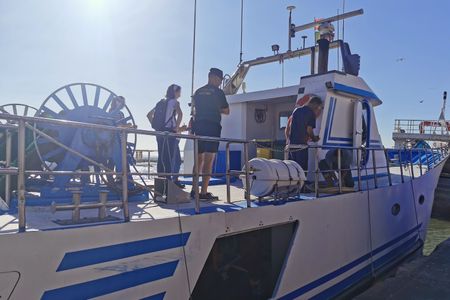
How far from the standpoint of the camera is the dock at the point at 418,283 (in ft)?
17.1

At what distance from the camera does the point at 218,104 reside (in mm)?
4363

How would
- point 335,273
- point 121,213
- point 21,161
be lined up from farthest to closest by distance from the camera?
point 335,273
point 121,213
point 21,161

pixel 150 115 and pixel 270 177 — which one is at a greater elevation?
pixel 150 115

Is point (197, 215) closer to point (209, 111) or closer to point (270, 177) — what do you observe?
point (270, 177)

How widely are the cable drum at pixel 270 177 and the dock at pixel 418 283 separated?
220 cm

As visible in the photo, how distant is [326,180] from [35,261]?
431 centimetres

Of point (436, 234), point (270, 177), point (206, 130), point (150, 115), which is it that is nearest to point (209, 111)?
point (206, 130)

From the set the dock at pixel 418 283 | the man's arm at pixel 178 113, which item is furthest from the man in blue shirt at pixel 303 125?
the dock at pixel 418 283

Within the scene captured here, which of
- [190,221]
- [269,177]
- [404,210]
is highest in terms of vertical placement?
[269,177]

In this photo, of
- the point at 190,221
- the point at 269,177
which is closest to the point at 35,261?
the point at 190,221

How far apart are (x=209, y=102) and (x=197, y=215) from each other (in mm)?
1529

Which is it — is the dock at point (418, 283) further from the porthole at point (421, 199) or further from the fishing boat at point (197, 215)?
the porthole at point (421, 199)

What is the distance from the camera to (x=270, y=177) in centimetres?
410

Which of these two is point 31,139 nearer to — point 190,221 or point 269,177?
point 190,221
